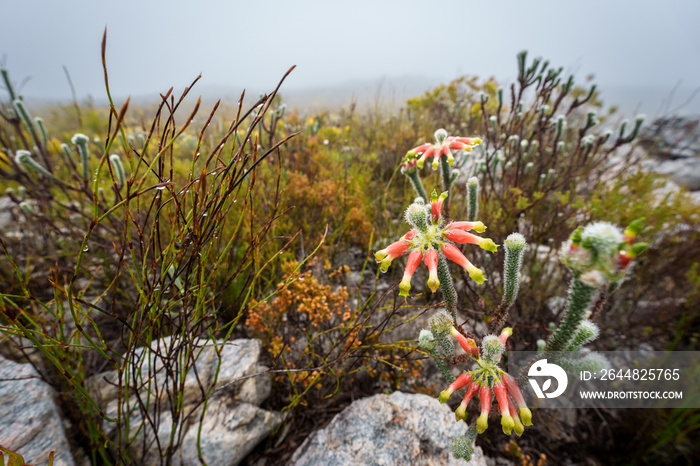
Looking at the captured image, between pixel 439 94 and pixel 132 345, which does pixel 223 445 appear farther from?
pixel 439 94

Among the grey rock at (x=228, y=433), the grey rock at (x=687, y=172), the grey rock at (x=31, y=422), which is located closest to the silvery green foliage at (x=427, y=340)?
the grey rock at (x=228, y=433)

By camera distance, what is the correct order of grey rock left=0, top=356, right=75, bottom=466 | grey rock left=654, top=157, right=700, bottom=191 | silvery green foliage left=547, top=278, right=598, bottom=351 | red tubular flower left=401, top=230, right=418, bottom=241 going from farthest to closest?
1. grey rock left=654, top=157, right=700, bottom=191
2. grey rock left=0, top=356, right=75, bottom=466
3. red tubular flower left=401, top=230, right=418, bottom=241
4. silvery green foliage left=547, top=278, right=598, bottom=351

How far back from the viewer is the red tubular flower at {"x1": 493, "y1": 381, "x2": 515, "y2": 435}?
802mm

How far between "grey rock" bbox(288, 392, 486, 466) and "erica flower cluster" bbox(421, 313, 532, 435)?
601 mm

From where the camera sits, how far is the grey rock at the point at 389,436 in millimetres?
1343

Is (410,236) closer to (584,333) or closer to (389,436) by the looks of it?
(584,333)

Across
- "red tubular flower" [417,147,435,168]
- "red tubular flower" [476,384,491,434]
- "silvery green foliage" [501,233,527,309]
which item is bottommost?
"red tubular flower" [476,384,491,434]

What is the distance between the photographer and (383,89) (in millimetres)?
5062

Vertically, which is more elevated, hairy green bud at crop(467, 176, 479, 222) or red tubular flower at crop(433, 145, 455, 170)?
red tubular flower at crop(433, 145, 455, 170)

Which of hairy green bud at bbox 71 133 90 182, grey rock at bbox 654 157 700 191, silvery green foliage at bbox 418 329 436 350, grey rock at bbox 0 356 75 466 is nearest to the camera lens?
silvery green foliage at bbox 418 329 436 350

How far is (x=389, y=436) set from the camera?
→ 141cm

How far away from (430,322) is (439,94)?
22.3ft

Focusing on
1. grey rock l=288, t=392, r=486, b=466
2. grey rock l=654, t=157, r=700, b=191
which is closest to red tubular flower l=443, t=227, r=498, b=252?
grey rock l=288, t=392, r=486, b=466

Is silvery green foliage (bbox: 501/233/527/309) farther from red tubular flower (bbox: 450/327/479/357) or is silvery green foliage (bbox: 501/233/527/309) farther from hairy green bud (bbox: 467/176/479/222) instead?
hairy green bud (bbox: 467/176/479/222)
